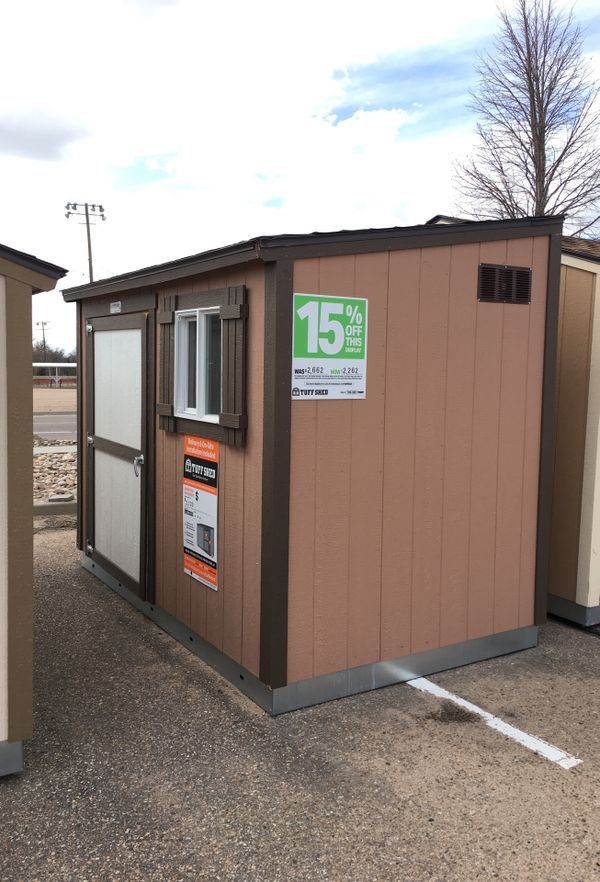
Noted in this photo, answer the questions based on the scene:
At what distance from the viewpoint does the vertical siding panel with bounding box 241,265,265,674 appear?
3.86m

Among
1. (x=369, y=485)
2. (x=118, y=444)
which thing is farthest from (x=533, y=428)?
(x=118, y=444)

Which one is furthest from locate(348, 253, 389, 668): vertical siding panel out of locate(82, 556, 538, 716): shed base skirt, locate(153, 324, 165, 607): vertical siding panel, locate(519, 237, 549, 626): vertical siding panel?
locate(153, 324, 165, 607): vertical siding panel

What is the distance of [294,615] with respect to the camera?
3.91m

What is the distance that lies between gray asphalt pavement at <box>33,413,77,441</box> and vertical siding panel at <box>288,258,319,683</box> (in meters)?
11.6

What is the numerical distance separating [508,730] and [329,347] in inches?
82.6

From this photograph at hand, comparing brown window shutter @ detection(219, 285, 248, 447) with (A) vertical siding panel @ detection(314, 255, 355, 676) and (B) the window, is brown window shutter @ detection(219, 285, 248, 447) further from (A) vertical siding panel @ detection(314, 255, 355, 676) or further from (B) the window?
(A) vertical siding panel @ detection(314, 255, 355, 676)

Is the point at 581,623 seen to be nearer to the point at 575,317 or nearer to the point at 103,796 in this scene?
the point at 575,317

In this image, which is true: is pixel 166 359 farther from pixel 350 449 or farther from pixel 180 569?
pixel 350 449

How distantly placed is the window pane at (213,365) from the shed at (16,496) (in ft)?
4.22

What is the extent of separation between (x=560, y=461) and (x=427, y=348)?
1.74 meters

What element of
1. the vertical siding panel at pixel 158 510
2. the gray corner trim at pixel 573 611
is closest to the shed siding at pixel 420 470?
the gray corner trim at pixel 573 611

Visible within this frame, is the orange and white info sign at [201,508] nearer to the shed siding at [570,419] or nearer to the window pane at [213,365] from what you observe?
the window pane at [213,365]

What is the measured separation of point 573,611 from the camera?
534 cm

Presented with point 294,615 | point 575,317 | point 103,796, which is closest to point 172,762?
point 103,796
